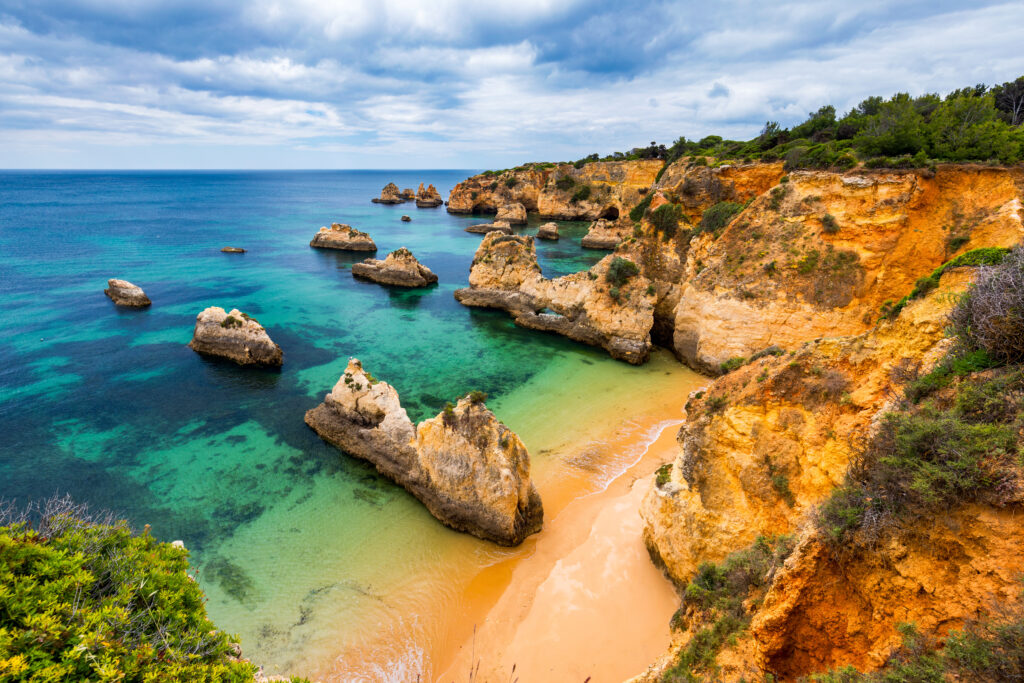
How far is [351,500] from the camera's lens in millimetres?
13867

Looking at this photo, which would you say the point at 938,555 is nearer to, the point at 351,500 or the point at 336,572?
the point at 336,572

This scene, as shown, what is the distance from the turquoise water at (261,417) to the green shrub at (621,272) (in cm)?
492

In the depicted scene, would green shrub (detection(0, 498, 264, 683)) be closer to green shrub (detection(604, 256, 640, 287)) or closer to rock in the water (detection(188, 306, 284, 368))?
rock in the water (detection(188, 306, 284, 368))

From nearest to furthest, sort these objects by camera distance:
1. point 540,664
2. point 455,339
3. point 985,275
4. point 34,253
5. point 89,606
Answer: point 89,606 → point 985,275 → point 540,664 → point 455,339 → point 34,253

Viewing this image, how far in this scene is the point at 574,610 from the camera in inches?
395

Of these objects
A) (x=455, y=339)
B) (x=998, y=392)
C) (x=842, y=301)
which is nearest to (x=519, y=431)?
(x=455, y=339)

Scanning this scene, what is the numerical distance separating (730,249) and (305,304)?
105ft

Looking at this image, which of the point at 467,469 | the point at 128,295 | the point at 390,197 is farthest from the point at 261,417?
the point at 390,197

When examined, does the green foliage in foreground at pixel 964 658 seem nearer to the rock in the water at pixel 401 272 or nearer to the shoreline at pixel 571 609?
the shoreline at pixel 571 609

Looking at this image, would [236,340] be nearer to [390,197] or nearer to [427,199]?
[427,199]

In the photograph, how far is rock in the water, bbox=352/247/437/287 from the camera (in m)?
39.6

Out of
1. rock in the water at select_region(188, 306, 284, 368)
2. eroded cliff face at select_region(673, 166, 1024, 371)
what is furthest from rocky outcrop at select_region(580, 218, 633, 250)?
rock in the water at select_region(188, 306, 284, 368)

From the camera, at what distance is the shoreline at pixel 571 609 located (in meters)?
8.95

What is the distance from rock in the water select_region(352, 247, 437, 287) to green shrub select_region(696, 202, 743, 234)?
25.6 metres
